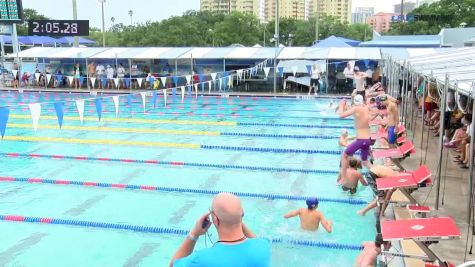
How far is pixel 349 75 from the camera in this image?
19328mm

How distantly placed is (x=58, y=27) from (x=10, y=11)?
3457 millimetres

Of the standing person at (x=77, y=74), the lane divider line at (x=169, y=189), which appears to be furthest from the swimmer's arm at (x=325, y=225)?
the standing person at (x=77, y=74)

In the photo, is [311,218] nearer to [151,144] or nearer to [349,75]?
[151,144]

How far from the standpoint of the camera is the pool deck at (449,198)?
4.98 metres

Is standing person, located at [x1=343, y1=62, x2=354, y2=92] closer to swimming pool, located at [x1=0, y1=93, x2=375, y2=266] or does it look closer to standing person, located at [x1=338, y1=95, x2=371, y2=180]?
swimming pool, located at [x1=0, y1=93, x2=375, y2=266]

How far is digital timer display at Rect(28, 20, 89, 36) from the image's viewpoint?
24.1 meters

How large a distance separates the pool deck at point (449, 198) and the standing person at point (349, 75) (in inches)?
374

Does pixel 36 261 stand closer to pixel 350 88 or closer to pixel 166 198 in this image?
pixel 166 198

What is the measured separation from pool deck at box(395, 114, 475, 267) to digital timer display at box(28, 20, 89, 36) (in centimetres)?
1919

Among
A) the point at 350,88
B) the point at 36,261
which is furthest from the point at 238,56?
the point at 36,261

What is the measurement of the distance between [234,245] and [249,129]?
1123 centimetres

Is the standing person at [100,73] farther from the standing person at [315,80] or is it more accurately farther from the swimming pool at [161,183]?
the standing person at [315,80]

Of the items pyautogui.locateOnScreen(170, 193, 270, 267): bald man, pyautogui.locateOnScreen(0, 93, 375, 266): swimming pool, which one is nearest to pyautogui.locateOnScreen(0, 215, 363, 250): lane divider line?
pyautogui.locateOnScreen(0, 93, 375, 266): swimming pool

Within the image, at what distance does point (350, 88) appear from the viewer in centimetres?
2128
